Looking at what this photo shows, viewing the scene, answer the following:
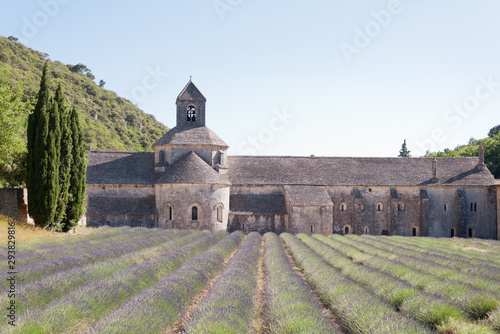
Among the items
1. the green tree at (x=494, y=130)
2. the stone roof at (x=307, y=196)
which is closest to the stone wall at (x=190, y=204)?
the stone roof at (x=307, y=196)

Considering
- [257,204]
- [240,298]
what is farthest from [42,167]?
[240,298]

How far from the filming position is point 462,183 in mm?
39938

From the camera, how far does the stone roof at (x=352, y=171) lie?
1538 inches

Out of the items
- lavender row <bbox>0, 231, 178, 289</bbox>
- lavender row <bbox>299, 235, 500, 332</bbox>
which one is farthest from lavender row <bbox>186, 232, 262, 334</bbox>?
lavender row <bbox>0, 231, 178, 289</bbox>

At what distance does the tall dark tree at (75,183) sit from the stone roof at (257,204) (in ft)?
42.7

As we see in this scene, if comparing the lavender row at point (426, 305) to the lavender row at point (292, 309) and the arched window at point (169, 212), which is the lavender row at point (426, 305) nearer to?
the lavender row at point (292, 309)

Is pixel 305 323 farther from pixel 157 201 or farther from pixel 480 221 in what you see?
pixel 480 221

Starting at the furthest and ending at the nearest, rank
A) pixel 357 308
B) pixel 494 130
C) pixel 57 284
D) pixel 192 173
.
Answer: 1. pixel 494 130
2. pixel 192 173
3. pixel 57 284
4. pixel 357 308

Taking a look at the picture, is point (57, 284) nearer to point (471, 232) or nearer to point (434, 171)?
point (434, 171)

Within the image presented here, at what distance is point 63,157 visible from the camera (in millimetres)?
26047

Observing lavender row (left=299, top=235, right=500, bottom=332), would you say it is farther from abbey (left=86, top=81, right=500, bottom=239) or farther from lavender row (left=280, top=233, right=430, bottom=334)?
abbey (left=86, top=81, right=500, bottom=239)

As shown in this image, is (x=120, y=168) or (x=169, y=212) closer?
(x=169, y=212)

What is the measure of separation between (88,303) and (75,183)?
2047cm

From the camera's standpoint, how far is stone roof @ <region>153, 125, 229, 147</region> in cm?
3738
